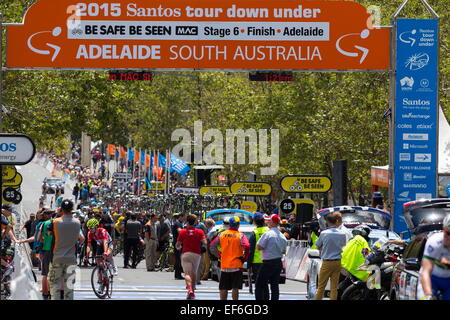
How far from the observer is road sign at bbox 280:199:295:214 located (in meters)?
34.7

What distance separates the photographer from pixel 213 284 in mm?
26984

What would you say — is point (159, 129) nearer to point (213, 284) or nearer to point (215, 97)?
point (215, 97)

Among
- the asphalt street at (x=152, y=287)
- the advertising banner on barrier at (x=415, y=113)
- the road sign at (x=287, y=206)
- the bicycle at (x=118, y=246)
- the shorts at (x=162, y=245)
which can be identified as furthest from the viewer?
the bicycle at (x=118, y=246)

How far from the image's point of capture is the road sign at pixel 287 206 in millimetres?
34656

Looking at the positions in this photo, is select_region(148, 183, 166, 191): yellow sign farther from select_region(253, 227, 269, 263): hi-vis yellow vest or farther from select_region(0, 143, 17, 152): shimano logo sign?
select_region(0, 143, 17, 152): shimano logo sign

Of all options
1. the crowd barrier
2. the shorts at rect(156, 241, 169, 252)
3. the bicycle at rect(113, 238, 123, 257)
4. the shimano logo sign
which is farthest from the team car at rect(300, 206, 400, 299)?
the bicycle at rect(113, 238, 123, 257)

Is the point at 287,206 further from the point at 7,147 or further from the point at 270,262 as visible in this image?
the point at 7,147

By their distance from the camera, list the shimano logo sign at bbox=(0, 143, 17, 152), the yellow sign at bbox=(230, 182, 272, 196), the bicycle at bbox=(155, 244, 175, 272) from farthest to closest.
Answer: the yellow sign at bbox=(230, 182, 272, 196)
the bicycle at bbox=(155, 244, 175, 272)
the shimano logo sign at bbox=(0, 143, 17, 152)

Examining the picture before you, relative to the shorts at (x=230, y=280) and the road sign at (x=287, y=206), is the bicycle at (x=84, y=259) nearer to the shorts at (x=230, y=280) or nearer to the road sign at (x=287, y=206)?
the road sign at (x=287, y=206)

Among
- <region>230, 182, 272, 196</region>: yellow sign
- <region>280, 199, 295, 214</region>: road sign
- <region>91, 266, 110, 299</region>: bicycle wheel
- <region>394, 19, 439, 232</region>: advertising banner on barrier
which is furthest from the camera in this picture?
<region>230, 182, 272, 196</region>: yellow sign

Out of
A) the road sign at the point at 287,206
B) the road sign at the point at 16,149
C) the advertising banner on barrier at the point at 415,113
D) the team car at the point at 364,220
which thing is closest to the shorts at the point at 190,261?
the team car at the point at 364,220

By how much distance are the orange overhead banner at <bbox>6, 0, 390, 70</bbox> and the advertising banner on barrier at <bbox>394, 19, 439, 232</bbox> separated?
1520 mm

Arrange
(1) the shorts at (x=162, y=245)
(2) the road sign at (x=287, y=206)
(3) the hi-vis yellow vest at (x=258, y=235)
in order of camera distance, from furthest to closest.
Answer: (2) the road sign at (x=287, y=206) → (1) the shorts at (x=162, y=245) → (3) the hi-vis yellow vest at (x=258, y=235)

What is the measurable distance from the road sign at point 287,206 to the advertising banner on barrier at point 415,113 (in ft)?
25.9
